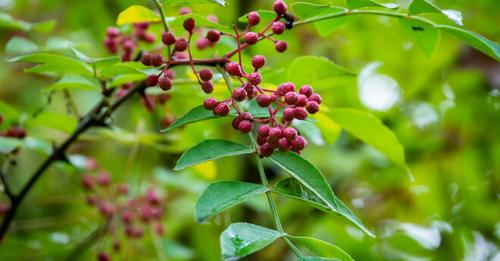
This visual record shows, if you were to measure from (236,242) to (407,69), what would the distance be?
175 cm

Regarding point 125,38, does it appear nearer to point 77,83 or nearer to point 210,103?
point 77,83

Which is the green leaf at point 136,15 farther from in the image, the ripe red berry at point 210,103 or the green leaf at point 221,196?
the green leaf at point 221,196

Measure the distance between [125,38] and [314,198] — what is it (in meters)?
0.68

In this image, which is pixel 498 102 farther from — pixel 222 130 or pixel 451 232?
pixel 222 130

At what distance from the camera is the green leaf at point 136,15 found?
108 cm

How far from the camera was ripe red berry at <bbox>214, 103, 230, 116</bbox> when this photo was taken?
923 mm

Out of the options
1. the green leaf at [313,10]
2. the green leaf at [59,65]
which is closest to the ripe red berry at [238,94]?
the green leaf at [313,10]

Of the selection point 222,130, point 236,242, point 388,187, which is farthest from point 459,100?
point 236,242

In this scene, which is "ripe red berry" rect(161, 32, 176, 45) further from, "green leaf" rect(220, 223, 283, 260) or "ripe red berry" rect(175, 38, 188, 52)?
"green leaf" rect(220, 223, 283, 260)

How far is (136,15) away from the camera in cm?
110

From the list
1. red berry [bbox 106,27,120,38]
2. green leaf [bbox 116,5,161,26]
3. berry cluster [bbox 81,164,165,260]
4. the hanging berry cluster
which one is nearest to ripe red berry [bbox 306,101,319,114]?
the hanging berry cluster

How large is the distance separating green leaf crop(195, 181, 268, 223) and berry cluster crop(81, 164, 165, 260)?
2.89ft

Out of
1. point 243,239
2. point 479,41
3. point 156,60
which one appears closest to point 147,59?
point 156,60

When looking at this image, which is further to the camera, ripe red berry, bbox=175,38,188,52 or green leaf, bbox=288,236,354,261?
ripe red berry, bbox=175,38,188,52
